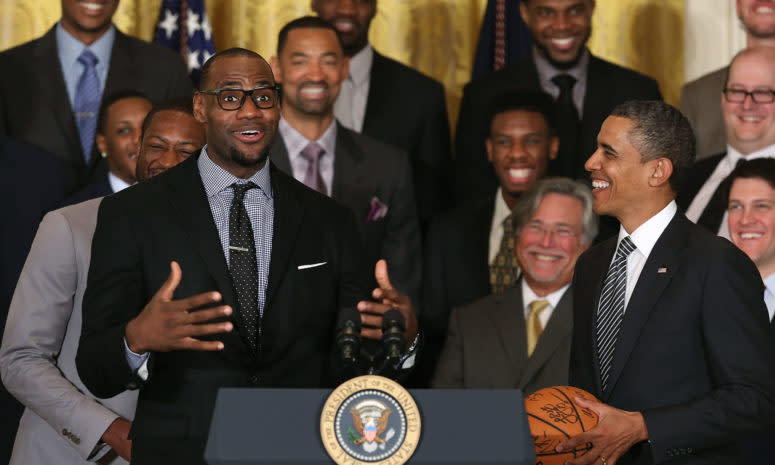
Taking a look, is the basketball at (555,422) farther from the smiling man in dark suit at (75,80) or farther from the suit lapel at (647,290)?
the smiling man in dark suit at (75,80)

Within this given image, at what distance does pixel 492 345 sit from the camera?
16.5 ft

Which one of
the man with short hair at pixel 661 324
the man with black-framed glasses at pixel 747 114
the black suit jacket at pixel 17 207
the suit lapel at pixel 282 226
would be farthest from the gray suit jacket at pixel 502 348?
the black suit jacket at pixel 17 207

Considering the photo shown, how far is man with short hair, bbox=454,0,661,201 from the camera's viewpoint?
6.02 metres

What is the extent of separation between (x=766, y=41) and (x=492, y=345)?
7.18ft

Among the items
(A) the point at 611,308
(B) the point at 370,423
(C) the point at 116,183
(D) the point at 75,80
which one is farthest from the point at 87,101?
(B) the point at 370,423

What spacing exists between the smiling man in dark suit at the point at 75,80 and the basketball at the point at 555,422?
309 cm

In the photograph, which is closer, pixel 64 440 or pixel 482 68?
pixel 64 440

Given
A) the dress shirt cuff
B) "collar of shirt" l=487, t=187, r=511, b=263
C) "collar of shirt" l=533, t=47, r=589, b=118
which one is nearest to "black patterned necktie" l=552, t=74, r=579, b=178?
"collar of shirt" l=533, t=47, r=589, b=118

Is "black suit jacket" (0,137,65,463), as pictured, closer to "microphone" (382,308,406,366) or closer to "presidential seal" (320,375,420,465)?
"microphone" (382,308,406,366)

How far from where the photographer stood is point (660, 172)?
11.8 ft

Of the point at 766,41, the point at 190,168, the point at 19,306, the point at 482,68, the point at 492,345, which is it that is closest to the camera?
the point at 190,168

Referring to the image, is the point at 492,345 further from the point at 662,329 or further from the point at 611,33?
the point at 611,33

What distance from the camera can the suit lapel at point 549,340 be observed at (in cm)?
488

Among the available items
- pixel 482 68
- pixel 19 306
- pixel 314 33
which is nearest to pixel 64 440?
pixel 19 306
